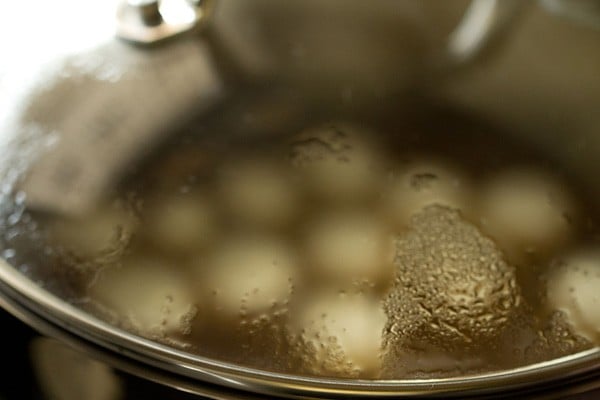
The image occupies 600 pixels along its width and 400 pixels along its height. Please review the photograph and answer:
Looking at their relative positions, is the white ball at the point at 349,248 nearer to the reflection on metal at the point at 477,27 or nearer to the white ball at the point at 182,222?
the white ball at the point at 182,222

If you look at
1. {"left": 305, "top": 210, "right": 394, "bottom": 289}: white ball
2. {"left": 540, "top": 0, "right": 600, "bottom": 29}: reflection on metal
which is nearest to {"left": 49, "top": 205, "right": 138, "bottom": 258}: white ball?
{"left": 305, "top": 210, "right": 394, "bottom": 289}: white ball

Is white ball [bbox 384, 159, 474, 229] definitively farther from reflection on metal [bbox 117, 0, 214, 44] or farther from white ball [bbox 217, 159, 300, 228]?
reflection on metal [bbox 117, 0, 214, 44]

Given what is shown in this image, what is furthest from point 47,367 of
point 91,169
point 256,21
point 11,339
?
point 256,21

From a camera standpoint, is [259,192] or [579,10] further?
[579,10]

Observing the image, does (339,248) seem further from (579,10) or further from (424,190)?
(579,10)

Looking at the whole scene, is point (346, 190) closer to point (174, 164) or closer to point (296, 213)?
point (296, 213)

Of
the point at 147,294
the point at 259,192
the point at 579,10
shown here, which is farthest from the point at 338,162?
the point at 579,10
